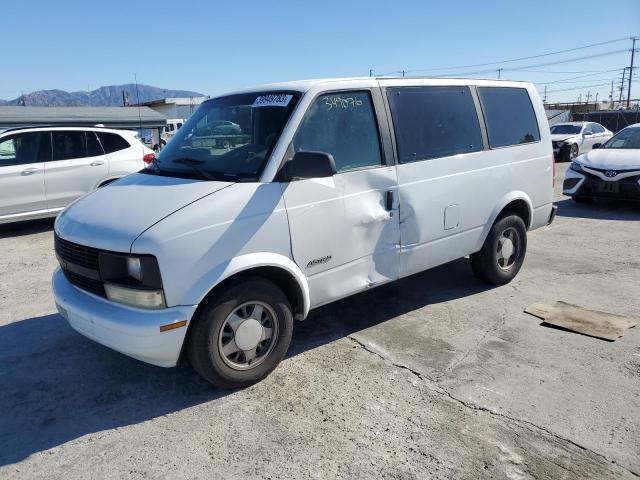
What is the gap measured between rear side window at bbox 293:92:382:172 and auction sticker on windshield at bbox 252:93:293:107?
7.8 inches

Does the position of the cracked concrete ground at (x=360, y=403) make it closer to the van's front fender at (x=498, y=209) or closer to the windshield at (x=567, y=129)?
the van's front fender at (x=498, y=209)

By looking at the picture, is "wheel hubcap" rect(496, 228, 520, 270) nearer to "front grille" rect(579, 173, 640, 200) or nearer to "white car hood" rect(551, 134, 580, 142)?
"front grille" rect(579, 173, 640, 200)

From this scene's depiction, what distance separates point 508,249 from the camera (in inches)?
207

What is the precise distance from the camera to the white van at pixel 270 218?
9.86ft

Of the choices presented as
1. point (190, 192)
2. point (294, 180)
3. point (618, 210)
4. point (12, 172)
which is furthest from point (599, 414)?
point (12, 172)

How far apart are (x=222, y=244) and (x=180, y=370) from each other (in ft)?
4.04

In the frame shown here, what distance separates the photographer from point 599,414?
3053mm

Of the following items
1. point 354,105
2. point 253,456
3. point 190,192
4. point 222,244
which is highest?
point 354,105

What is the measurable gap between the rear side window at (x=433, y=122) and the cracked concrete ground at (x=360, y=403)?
1505 mm

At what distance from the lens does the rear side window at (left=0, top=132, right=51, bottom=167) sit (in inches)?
309

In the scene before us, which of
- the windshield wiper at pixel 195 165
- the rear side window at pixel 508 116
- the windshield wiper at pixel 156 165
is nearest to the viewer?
the windshield wiper at pixel 195 165

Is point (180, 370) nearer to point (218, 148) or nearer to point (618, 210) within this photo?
point (218, 148)

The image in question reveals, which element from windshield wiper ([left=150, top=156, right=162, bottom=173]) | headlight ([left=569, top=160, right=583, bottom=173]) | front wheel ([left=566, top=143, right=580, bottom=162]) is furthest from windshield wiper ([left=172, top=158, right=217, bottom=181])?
front wheel ([left=566, top=143, right=580, bottom=162])

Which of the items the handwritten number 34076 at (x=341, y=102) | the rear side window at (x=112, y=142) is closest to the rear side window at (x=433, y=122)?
the handwritten number 34076 at (x=341, y=102)
